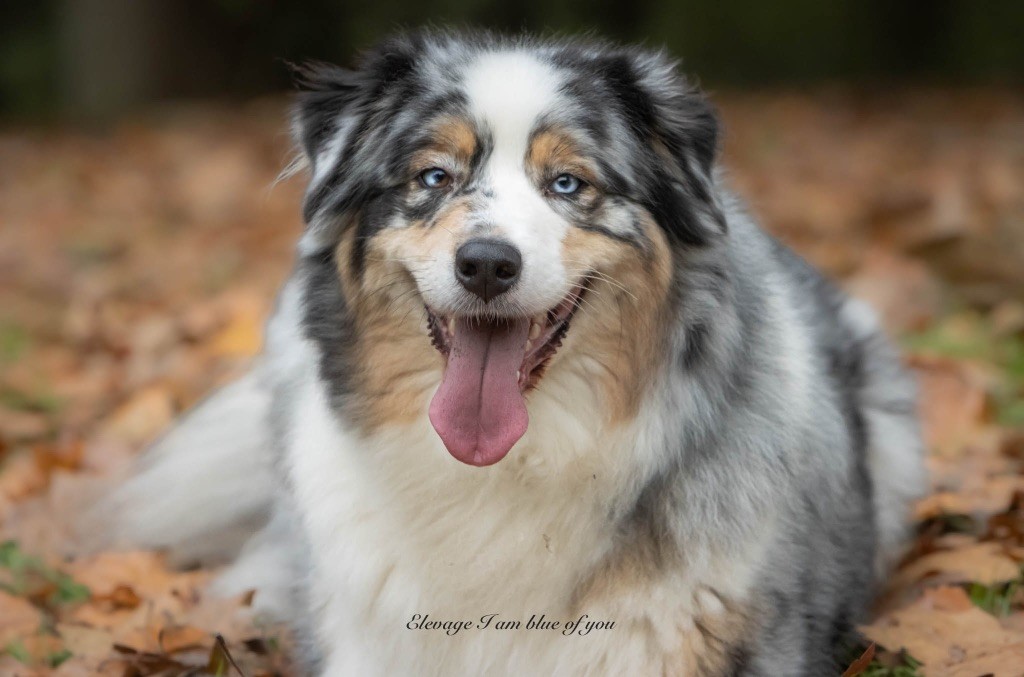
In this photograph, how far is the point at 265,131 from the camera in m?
13.6

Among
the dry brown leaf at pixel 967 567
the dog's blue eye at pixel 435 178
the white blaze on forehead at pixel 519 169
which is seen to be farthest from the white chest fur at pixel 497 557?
the dry brown leaf at pixel 967 567

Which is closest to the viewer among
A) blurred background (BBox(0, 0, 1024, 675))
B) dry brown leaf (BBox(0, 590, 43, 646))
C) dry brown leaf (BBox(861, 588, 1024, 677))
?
dry brown leaf (BBox(861, 588, 1024, 677))

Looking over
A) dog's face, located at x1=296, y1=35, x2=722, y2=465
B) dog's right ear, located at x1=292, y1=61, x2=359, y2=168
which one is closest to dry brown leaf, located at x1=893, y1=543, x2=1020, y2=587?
dog's face, located at x1=296, y1=35, x2=722, y2=465

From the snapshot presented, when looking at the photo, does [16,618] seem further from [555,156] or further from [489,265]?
[555,156]

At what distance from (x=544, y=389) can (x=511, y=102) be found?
2.49 ft

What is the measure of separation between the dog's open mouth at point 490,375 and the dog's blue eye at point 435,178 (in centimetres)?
36

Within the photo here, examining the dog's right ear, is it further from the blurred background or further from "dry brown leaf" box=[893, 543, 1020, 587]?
"dry brown leaf" box=[893, 543, 1020, 587]

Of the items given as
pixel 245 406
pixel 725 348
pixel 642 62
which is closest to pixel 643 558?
pixel 725 348

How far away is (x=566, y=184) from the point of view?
10.9 feet

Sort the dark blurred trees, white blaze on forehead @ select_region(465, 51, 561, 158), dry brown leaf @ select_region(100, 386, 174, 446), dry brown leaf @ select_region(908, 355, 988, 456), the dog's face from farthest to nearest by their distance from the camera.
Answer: the dark blurred trees, dry brown leaf @ select_region(100, 386, 174, 446), dry brown leaf @ select_region(908, 355, 988, 456), white blaze on forehead @ select_region(465, 51, 561, 158), the dog's face

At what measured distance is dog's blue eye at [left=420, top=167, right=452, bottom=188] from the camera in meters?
3.34

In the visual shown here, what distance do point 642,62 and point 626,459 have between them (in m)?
1.12

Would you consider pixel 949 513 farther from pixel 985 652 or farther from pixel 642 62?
pixel 642 62

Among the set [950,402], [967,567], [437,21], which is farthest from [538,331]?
[437,21]
